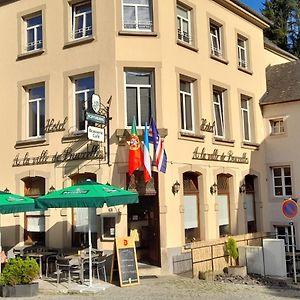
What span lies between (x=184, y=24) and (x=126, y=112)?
445cm

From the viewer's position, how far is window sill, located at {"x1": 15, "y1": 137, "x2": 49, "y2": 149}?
57.7ft

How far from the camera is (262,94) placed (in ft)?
74.4

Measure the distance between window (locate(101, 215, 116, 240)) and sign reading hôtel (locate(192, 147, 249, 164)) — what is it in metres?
3.83

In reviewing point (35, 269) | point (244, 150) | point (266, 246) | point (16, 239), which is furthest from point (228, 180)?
point (35, 269)

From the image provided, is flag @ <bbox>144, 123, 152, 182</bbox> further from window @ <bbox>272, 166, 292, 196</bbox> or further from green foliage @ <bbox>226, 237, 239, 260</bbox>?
window @ <bbox>272, 166, 292, 196</bbox>

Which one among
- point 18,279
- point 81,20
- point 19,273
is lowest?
point 18,279

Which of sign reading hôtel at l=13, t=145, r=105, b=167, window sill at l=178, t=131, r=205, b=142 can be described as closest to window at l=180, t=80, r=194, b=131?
window sill at l=178, t=131, r=205, b=142

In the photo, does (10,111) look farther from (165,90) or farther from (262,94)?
(262,94)

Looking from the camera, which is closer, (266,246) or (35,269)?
(35,269)

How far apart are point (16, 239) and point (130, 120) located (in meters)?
6.17

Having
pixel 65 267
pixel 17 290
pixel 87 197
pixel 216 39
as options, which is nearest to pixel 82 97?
pixel 87 197

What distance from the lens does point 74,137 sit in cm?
1678

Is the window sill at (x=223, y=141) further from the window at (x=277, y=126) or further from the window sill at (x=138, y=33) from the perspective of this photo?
the window sill at (x=138, y=33)

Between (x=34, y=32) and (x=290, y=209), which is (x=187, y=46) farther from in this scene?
(x=290, y=209)
